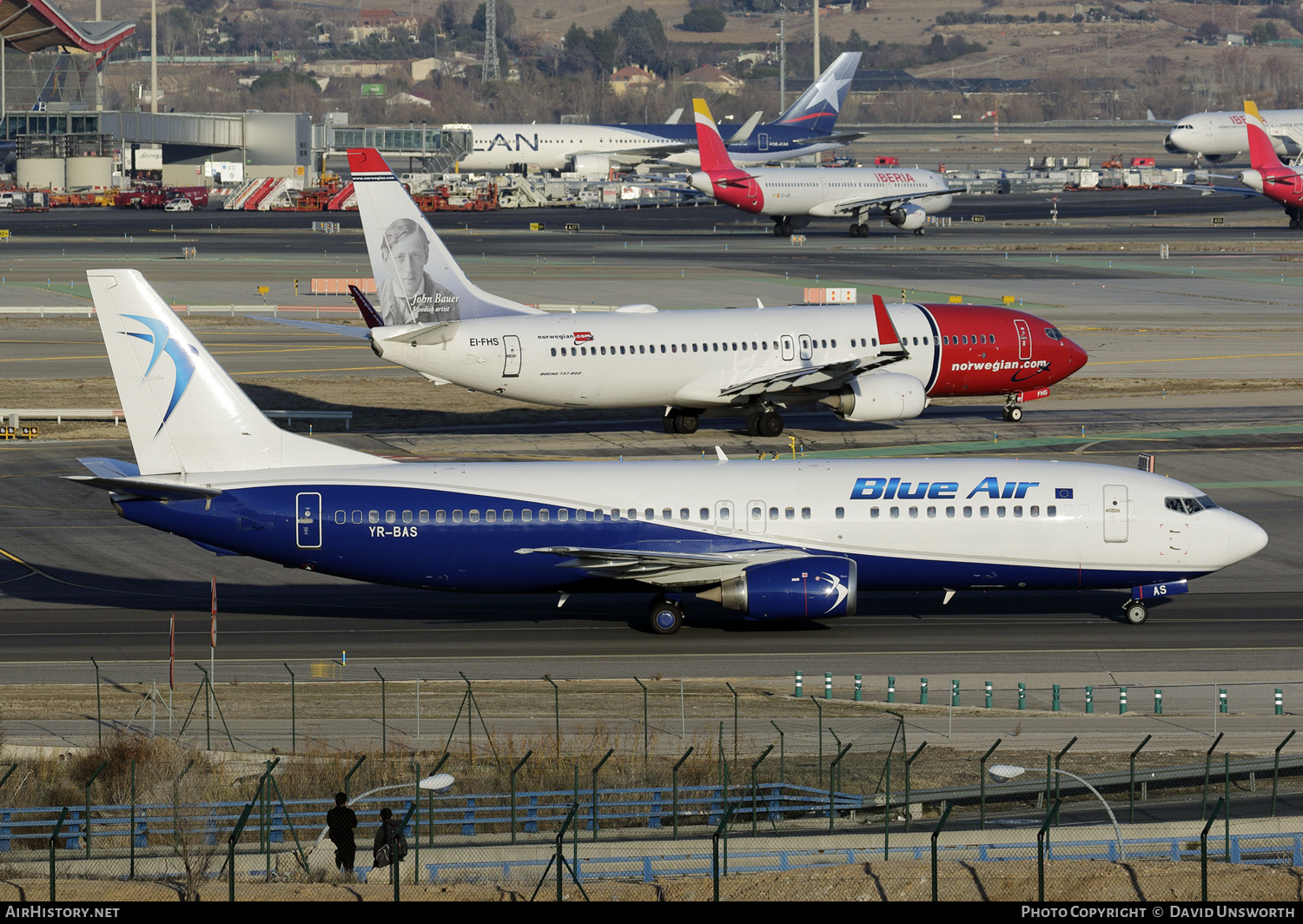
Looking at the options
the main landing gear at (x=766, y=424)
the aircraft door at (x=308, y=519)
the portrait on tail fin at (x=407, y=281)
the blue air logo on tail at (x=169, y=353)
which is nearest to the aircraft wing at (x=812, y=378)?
the main landing gear at (x=766, y=424)

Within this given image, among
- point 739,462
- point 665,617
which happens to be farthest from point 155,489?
point 739,462

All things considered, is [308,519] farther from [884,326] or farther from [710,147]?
[710,147]

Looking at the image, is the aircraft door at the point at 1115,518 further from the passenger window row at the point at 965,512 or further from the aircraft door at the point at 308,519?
the aircraft door at the point at 308,519

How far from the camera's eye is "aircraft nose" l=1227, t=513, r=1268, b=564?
4531 centimetres

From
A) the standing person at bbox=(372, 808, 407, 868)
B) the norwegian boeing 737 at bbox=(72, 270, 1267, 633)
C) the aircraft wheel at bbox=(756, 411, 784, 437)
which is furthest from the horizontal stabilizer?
the aircraft wheel at bbox=(756, 411, 784, 437)

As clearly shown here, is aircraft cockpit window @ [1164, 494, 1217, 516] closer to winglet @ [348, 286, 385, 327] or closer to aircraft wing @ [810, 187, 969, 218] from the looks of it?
winglet @ [348, 286, 385, 327]

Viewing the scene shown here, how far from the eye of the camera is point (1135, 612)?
4641cm

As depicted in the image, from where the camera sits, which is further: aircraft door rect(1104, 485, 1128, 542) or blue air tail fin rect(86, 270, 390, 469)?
aircraft door rect(1104, 485, 1128, 542)

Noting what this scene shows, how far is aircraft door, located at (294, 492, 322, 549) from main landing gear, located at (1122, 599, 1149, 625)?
22638mm

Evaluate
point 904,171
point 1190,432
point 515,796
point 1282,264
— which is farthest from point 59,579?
point 904,171

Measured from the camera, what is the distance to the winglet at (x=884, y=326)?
67.5 m

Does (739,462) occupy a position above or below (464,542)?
above

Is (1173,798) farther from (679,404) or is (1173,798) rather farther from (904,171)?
(904,171)

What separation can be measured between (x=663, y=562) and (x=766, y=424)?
27.2 meters
